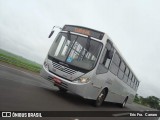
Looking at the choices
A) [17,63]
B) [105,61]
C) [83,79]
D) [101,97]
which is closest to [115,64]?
[101,97]

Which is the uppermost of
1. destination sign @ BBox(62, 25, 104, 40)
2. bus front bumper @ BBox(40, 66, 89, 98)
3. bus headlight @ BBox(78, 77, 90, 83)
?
destination sign @ BBox(62, 25, 104, 40)

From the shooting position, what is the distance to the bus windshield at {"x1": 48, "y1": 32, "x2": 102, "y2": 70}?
40.3 feet

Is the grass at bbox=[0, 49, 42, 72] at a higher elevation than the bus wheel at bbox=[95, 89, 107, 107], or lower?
higher

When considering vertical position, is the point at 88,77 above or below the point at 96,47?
below

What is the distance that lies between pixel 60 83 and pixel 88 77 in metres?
1.29

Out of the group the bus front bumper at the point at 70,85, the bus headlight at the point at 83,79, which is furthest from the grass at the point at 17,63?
the bus headlight at the point at 83,79

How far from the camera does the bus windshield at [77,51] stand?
40.3ft

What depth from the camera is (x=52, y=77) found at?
12.5m

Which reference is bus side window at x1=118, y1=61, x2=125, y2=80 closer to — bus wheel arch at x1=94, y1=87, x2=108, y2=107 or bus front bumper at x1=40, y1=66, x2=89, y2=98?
bus wheel arch at x1=94, y1=87, x2=108, y2=107

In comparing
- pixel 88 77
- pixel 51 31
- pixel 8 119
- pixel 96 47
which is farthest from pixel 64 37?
pixel 8 119

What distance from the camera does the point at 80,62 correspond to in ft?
40.2

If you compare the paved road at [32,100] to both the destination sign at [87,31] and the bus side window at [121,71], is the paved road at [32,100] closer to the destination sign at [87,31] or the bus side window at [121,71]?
the destination sign at [87,31]

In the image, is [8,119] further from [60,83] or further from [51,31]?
[51,31]

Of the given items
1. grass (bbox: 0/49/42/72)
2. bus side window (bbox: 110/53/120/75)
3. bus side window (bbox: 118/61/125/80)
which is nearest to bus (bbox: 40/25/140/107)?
bus side window (bbox: 110/53/120/75)
